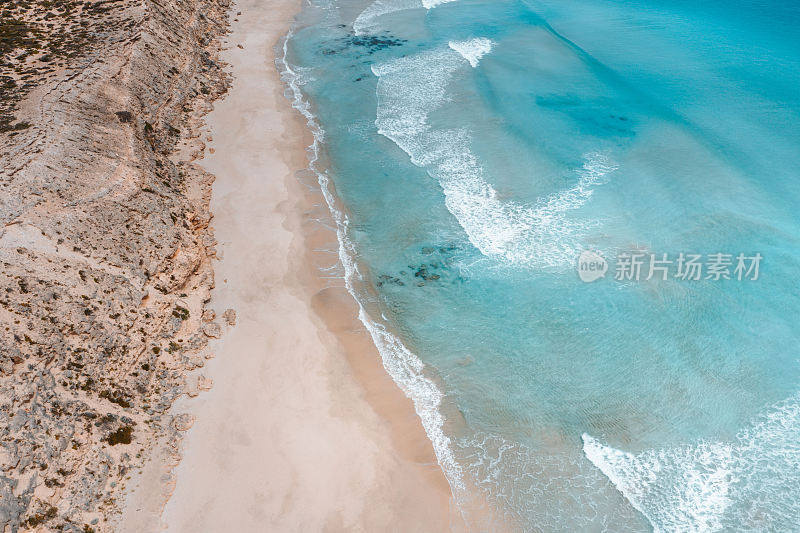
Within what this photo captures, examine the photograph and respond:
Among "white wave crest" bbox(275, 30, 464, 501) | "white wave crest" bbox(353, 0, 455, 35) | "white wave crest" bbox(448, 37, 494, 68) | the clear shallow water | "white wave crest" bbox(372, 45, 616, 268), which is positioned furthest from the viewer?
"white wave crest" bbox(353, 0, 455, 35)

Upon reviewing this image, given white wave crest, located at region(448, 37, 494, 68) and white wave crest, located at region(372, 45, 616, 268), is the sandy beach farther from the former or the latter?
white wave crest, located at region(448, 37, 494, 68)

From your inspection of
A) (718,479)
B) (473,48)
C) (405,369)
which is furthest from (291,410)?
(473,48)

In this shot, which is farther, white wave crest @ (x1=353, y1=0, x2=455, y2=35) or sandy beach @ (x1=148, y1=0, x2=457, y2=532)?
white wave crest @ (x1=353, y1=0, x2=455, y2=35)

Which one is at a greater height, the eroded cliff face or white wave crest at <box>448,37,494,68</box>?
white wave crest at <box>448,37,494,68</box>

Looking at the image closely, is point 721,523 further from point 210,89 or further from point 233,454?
point 210,89

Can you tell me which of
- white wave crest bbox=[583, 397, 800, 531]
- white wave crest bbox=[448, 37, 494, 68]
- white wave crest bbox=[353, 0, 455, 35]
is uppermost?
white wave crest bbox=[353, 0, 455, 35]

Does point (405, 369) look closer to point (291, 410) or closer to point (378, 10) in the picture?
point (291, 410)

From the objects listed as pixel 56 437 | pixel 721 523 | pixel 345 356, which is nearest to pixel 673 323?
pixel 721 523

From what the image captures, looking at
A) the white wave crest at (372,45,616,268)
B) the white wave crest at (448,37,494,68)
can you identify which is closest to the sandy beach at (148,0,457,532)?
the white wave crest at (372,45,616,268)
